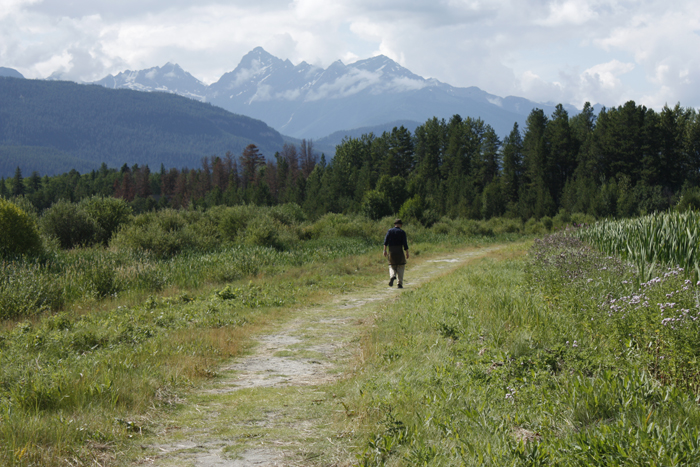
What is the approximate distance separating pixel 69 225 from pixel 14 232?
9.90 meters

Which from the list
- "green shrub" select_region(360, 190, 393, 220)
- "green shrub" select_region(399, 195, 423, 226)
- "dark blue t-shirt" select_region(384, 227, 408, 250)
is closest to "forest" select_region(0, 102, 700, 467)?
"dark blue t-shirt" select_region(384, 227, 408, 250)

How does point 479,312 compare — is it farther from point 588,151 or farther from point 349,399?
point 588,151

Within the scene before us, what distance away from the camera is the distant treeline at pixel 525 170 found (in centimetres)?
6362

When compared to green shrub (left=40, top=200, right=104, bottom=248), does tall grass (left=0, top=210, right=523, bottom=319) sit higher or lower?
lower

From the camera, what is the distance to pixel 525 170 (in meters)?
83.1

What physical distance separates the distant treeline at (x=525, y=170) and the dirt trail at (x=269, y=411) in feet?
146

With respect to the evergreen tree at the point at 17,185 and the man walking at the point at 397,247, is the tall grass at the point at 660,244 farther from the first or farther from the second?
the evergreen tree at the point at 17,185

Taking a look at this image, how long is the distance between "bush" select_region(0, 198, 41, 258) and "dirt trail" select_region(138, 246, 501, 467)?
57.4 feet

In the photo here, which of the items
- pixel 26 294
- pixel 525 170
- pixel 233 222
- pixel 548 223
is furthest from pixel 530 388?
pixel 525 170

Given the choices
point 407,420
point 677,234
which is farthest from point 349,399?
point 677,234

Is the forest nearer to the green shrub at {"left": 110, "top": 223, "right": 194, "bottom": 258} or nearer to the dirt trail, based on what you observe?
the dirt trail

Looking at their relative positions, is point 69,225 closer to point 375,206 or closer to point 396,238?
point 396,238

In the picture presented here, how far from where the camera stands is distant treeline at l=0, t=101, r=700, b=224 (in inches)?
2505

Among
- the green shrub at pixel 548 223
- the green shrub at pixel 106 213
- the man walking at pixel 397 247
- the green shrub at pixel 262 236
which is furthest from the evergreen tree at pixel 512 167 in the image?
the man walking at pixel 397 247
